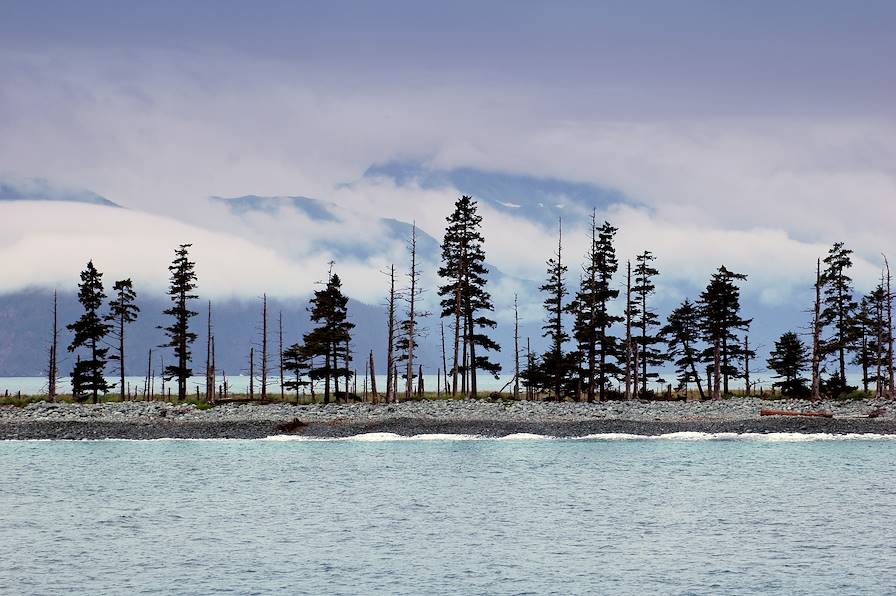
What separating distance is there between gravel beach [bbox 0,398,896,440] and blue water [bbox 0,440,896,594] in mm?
11330

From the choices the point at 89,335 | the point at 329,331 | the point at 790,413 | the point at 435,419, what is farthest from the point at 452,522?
the point at 89,335

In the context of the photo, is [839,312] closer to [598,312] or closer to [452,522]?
[598,312]

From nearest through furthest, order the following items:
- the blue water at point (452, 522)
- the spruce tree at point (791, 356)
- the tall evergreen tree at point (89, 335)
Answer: the blue water at point (452, 522)
the tall evergreen tree at point (89, 335)
the spruce tree at point (791, 356)

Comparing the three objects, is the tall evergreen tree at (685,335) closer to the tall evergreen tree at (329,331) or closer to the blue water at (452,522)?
the tall evergreen tree at (329,331)

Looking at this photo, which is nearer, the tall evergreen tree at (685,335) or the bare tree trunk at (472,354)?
the bare tree trunk at (472,354)

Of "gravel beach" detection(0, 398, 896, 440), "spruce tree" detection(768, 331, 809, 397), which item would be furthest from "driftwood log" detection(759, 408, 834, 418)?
"spruce tree" detection(768, 331, 809, 397)

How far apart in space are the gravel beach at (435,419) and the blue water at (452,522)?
11330 mm

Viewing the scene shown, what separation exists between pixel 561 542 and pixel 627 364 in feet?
191

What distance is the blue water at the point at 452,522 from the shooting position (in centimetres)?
2309

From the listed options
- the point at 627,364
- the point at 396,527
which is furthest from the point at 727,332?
the point at 396,527

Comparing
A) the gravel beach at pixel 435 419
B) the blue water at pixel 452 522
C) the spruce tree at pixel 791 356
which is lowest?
the blue water at pixel 452 522

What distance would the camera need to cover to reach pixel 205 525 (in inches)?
1220

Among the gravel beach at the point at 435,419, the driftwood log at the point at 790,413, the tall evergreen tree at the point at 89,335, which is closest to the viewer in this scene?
the gravel beach at the point at 435,419

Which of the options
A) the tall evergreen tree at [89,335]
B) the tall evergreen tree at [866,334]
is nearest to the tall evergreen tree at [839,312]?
the tall evergreen tree at [866,334]
